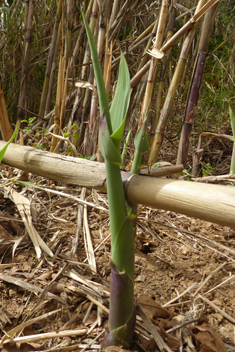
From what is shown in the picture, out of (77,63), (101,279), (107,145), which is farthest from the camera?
(77,63)

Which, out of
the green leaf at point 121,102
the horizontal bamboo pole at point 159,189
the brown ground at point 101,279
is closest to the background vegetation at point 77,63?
the brown ground at point 101,279

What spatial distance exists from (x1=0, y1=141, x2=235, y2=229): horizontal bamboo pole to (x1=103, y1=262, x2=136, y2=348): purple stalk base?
0.15 meters

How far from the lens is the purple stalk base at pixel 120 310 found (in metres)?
0.58

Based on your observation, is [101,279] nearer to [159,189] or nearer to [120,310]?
[120,310]

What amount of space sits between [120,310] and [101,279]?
252 mm

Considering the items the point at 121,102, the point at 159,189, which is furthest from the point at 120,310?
the point at 121,102

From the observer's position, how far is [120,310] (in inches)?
23.2

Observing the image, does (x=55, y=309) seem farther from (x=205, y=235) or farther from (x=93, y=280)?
(x=205, y=235)

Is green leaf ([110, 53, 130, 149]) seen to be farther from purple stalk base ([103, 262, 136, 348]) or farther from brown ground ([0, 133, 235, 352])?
brown ground ([0, 133, 235, 352])

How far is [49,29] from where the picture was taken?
2086mm

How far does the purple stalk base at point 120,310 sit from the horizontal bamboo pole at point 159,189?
15 centimetres

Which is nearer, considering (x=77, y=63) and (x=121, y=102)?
(x=121, y=102)

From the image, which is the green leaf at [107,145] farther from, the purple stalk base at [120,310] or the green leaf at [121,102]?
the purple stalk base at [120,310]

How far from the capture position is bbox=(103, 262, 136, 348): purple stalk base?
584mm
